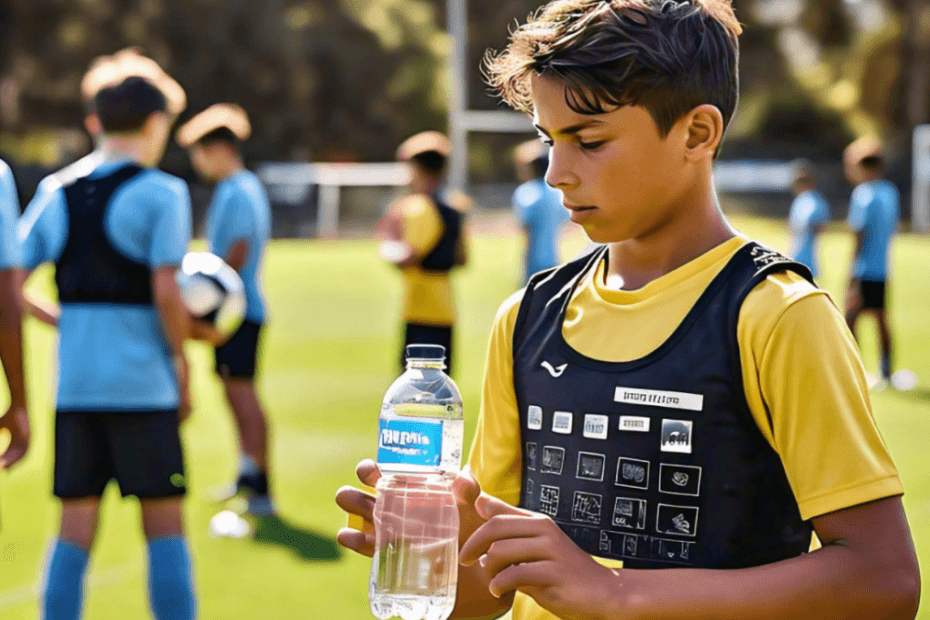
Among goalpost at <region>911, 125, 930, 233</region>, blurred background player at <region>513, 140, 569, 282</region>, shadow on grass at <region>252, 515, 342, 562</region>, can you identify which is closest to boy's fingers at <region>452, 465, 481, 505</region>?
shadow on grass at <region>252, 515, 342, 562</region>

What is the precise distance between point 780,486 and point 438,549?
67 cm

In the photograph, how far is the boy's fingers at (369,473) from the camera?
1889 millimetres

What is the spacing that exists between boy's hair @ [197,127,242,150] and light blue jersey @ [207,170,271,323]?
0.22 m

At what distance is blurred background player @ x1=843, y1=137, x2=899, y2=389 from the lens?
11.6 meters

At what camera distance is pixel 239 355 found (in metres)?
7.05

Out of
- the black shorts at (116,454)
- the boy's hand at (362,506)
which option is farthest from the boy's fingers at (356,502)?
the black shorts at (116,454)

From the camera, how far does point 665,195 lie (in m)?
1.88

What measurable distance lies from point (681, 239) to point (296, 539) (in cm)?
481

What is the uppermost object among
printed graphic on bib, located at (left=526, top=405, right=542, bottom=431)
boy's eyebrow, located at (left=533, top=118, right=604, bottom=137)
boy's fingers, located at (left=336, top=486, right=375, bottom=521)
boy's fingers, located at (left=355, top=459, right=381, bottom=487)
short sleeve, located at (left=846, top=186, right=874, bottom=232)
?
boy's eyebrow, located at (left=533, top=118, right=604, bottom=137)

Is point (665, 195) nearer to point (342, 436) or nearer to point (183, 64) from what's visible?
point (342, 436)

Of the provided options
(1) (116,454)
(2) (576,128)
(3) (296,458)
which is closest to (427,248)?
(3) (296,458)

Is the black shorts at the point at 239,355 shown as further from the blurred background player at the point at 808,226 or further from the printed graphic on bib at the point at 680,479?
the blurred background player at the point at 808,226

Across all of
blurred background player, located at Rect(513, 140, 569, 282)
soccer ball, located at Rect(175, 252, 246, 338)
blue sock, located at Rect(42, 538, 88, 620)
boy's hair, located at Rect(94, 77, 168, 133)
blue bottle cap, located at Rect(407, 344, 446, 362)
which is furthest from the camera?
blurred background player, located at Rect(513, 140, 569, 282)

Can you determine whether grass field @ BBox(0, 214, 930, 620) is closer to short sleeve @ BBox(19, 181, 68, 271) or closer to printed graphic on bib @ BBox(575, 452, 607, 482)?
short sleeve @ BBox(19, 181, 68, 271)
